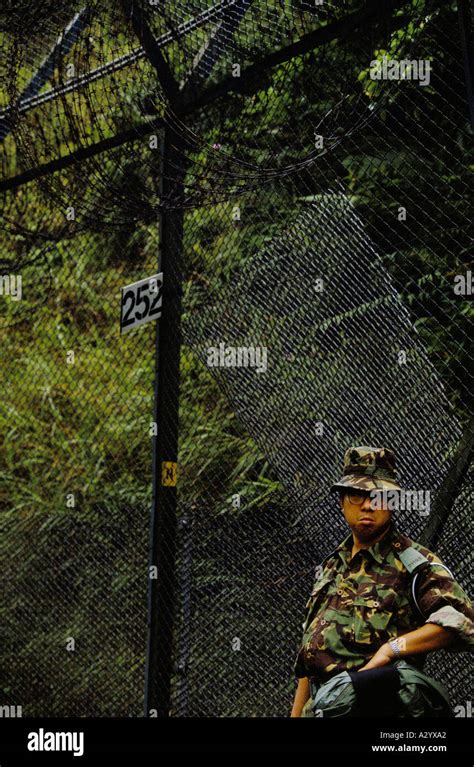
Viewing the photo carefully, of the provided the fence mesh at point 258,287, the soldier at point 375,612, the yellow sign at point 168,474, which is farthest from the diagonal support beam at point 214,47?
the soldier at point 375,612

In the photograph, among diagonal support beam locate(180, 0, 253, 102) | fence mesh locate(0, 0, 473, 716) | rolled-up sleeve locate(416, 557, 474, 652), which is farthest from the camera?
diagonal support beam locate(180, 0, 253, 102)

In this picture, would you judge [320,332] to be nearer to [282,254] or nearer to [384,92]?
[282,254]

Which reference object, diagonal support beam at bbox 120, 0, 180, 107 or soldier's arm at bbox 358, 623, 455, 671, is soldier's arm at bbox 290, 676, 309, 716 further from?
diagonal support beam at bbox 120, 0, 180, 107

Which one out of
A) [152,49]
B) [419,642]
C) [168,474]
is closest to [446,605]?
[419,642]

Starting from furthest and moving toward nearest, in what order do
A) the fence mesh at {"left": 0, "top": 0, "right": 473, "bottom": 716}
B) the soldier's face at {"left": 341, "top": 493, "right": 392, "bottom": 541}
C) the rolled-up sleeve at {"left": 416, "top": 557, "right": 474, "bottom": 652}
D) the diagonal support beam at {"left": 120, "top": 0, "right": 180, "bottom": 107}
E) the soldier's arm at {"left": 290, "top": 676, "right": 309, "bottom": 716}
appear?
the diagonal support beam at {"left": 120, "top": 0, "right": 180, "bottom": 107}
the fence mesh at {"left": 0, "top": 0, "right": 473, "bottom": 716}
the soldier's arm at {"left": 290, "top": 676, "right": 309, "bottom": 716}
the soldier's face at {"left": 341, "top": 493, "right": 392, "bottom": 541}
the rolled-up sleeve at {"left": 416, "top": 557, "right": 474, "bottom": 652}

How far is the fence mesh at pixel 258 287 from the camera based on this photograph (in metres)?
5.31

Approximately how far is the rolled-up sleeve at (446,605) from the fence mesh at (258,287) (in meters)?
0.99

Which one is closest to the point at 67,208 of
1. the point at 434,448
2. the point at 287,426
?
the point at 287,426

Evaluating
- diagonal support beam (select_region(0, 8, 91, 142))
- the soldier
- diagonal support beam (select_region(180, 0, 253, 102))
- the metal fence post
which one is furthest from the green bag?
diagonal support beam (select_region(0, 8, 91, 142))

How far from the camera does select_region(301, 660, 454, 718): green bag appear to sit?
3.75m

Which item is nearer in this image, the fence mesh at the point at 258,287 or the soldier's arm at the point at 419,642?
the soldier's arm at the point at 419,642

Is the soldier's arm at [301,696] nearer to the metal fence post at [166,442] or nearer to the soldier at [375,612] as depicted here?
the soldier at [375,612]

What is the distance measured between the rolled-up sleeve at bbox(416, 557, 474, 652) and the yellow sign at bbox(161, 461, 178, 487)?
219 cm

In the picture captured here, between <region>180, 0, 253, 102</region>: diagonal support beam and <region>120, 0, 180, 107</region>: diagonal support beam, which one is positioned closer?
<region>180, 0, 253, 102</region>: diagonal support beam
